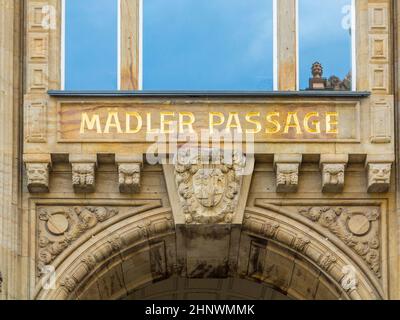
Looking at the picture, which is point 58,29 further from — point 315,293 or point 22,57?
point 315,293

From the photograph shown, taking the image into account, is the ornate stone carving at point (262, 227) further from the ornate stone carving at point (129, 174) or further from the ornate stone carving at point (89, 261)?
the ornate stone carving at point (89, 261)

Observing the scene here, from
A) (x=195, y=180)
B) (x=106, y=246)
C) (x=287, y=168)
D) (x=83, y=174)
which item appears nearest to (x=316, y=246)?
(x=287, y=168)

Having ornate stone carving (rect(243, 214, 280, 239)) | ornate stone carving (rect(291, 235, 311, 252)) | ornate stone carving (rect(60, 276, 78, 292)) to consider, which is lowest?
ornate stone carving (rect(60, 276, 78, 292))

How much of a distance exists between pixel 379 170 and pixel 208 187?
211 centimetres

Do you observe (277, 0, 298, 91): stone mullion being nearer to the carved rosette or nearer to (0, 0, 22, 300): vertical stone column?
the carved rosette

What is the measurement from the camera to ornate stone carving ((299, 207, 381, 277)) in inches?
968

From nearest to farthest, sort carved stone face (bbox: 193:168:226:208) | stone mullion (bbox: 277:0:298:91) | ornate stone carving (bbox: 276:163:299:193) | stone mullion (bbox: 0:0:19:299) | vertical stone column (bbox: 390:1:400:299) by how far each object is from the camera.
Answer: stone mullion (bbox: 0:0:19:299) < vertical stone column (bbox: 390:1:400:299) < carved stone face (bbox: 193:168:226:208) < ornate stone carving (bbox: 276:163:299:193) < stone mullion (bbox: 277:0:298:91)

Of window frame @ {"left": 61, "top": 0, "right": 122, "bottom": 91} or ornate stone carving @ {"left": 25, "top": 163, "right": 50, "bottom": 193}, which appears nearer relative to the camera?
ornate stone carving @ {"left": 25, "top": 163, "right": 50, "bottom": 193}

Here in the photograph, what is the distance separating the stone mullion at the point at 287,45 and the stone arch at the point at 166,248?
1.67 metres

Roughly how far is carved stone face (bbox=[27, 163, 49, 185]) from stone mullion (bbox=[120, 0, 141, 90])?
1492 millimetres

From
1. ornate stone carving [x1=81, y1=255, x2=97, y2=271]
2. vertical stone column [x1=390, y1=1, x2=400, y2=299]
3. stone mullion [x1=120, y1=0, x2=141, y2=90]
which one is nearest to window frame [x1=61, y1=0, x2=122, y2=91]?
stone mullion [x1=120, y1=0, x2=141, y2=90]

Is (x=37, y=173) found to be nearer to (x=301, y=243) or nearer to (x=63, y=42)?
(x=63, y=42)

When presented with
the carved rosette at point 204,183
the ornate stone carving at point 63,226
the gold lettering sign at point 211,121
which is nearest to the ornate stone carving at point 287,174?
the gold lettering sign at point 211,121

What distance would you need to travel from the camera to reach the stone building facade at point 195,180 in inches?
967
